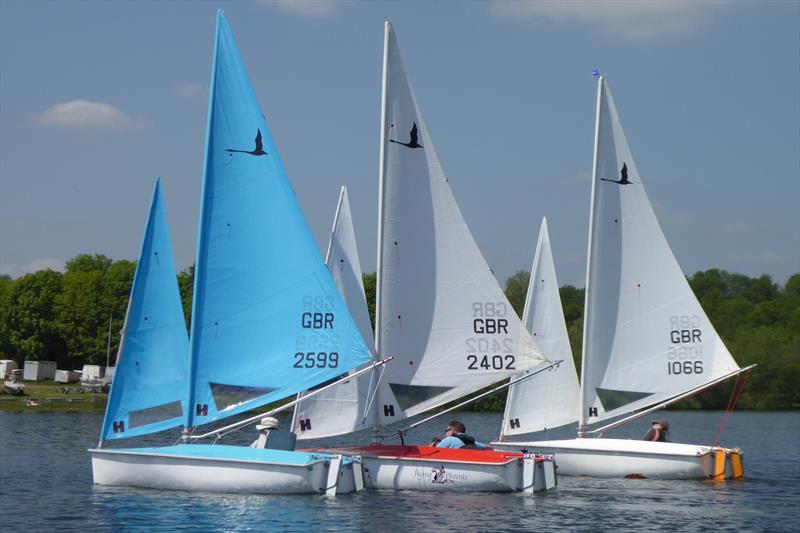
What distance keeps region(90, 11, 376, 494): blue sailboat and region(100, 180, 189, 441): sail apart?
6 centimetres

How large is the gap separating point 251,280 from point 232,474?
460 centimetres

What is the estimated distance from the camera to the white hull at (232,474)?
2500 cm

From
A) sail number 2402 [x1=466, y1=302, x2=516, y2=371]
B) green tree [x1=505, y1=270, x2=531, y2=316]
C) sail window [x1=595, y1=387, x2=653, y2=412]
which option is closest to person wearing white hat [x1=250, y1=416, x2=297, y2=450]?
sail number 2402 [x1=466, y1=302, x2=516, y2=371]

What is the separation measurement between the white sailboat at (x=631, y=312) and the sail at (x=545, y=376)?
212 centimetres

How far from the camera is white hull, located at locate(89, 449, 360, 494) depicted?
25.0 meters

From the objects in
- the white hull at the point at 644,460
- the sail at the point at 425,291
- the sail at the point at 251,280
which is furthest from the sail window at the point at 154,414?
the white hull at the point at 644,460

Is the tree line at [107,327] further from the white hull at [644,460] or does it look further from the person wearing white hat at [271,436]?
the person wearing white hat at [271,436]

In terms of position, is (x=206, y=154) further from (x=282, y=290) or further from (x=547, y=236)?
(x=547, y=236)

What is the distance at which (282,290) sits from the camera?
27.3 m

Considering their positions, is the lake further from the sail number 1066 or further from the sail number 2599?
the sail number 1066

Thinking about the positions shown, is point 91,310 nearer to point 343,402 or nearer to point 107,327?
point 107,327

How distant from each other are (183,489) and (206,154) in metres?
7.49

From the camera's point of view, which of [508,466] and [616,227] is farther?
[616,227]

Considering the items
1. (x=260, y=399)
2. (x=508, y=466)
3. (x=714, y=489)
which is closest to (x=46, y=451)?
(x=260, y=399)
